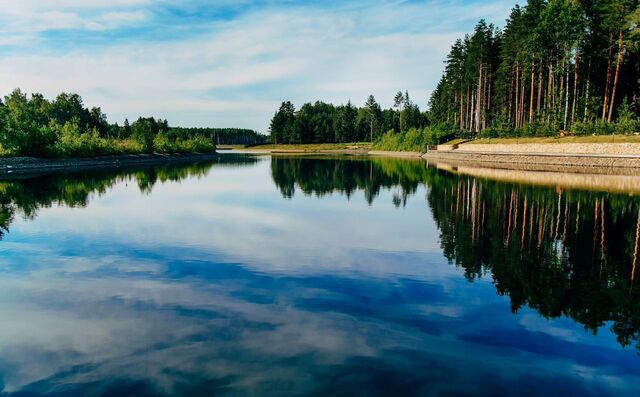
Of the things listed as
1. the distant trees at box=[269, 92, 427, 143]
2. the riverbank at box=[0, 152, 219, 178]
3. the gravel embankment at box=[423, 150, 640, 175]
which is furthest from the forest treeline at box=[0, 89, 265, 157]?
the gravel embankment at box=[423, 150, 640, 175]

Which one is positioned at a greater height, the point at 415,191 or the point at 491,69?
the point at 491,69

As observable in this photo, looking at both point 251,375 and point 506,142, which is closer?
point 251,375

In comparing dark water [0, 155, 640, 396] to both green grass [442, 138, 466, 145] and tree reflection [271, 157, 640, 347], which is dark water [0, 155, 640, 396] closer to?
tree reflection [271, 157, 640, 347]

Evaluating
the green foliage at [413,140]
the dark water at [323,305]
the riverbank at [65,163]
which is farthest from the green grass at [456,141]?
the dark water at [323,305]

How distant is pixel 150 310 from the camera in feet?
29.6

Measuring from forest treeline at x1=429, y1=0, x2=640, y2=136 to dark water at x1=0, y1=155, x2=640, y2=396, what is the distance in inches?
1348

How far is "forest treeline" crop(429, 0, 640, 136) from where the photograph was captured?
44.8 metres

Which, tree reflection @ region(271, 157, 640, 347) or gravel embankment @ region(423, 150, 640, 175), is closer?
tree reflection @ region(271, 157, 640, 347)

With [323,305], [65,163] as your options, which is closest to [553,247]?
[323,305]

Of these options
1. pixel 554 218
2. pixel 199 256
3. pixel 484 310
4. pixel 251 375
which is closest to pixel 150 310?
pixel 251 375

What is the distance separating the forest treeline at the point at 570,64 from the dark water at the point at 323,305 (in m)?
34.2

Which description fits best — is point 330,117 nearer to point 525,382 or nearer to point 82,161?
point 82,161

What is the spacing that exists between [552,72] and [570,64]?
6.92 feet

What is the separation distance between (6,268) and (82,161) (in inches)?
2148
